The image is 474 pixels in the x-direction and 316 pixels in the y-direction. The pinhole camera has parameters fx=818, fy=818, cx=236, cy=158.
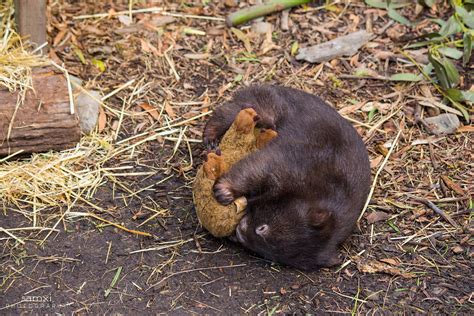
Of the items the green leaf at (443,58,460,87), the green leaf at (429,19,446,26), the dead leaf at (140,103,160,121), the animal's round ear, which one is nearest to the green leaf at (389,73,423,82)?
the green leaf at (443,58,460,87)

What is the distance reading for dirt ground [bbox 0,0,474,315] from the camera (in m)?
5.27

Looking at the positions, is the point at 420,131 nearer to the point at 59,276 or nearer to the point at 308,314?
the point at 308,314

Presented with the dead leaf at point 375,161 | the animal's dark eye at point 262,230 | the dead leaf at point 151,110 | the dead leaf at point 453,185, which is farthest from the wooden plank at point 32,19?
the dead leaf at point 453,185

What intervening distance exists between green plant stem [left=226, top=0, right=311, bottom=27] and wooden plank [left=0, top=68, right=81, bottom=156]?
2.10 meters

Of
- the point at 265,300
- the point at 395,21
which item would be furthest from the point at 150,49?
the point at 265,300

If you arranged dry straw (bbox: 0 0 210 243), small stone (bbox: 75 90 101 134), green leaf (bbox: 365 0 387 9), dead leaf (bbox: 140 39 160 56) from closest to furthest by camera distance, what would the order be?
dry straw (bbox: 0 0 210 243) < small stone (bbox: 75 90 101 134) < dead leaf (bbox: 140 39 160 56) < green leaf (bbox: 365 0 387 9)

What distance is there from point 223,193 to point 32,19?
8.58 ft

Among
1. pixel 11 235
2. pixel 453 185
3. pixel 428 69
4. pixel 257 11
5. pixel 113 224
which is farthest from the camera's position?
pixel 257 11

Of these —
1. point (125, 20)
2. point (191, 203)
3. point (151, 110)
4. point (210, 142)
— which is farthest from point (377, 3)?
point (191, 203)

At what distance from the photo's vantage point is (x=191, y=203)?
19.7 feet

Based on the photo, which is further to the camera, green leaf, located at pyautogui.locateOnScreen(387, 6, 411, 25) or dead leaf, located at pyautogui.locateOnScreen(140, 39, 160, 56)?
green leaf, located at pyautogui.locateOnScreen(387, 6, 411, 25)

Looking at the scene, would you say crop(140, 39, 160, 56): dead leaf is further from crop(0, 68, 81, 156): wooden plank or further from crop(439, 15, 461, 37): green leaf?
crop(439, 15, 461, 37): green leaf

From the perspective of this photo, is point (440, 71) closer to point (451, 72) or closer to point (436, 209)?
point (451, 72)

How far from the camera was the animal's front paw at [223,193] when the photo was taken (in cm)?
546
